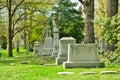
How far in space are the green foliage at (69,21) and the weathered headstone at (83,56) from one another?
133 feet

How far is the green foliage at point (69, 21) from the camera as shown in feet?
188

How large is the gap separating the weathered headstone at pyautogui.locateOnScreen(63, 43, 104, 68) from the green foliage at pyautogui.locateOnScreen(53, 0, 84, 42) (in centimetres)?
4049

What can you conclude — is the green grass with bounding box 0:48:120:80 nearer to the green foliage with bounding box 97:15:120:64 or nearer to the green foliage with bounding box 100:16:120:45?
the green foliage with bounding box 97:15:120:64

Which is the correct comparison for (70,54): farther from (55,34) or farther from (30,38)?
(30,38)

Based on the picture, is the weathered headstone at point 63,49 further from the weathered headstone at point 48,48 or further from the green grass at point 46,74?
the weathered headstone at point 48,48

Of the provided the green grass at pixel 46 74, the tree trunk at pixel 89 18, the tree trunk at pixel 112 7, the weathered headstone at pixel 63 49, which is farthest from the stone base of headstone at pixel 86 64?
the tree trunk at pixel 112 7

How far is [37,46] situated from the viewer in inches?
1559

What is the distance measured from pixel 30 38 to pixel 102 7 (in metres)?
10.5

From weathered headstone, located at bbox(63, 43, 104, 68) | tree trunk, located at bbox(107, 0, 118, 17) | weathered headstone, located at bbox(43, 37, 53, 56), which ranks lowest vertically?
weathered headstone, located at bbox(43, 37, 53, 56)

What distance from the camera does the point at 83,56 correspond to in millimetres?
16156

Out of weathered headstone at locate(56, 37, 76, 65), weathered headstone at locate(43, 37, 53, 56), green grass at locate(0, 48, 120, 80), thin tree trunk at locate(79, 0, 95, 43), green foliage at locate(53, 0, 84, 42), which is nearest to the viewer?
green grass at locate(0, 48, 120, 80)

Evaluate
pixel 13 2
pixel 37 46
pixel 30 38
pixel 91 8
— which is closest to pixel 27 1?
pixel 13 2

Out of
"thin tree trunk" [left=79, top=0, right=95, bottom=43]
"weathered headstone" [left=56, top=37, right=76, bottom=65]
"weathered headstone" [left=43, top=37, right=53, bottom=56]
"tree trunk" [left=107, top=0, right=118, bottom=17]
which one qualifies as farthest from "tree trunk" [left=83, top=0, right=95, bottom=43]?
"weathered headstone" [left=43, top=37, right=53, bottom=56]

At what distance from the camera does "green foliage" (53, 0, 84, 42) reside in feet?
188
